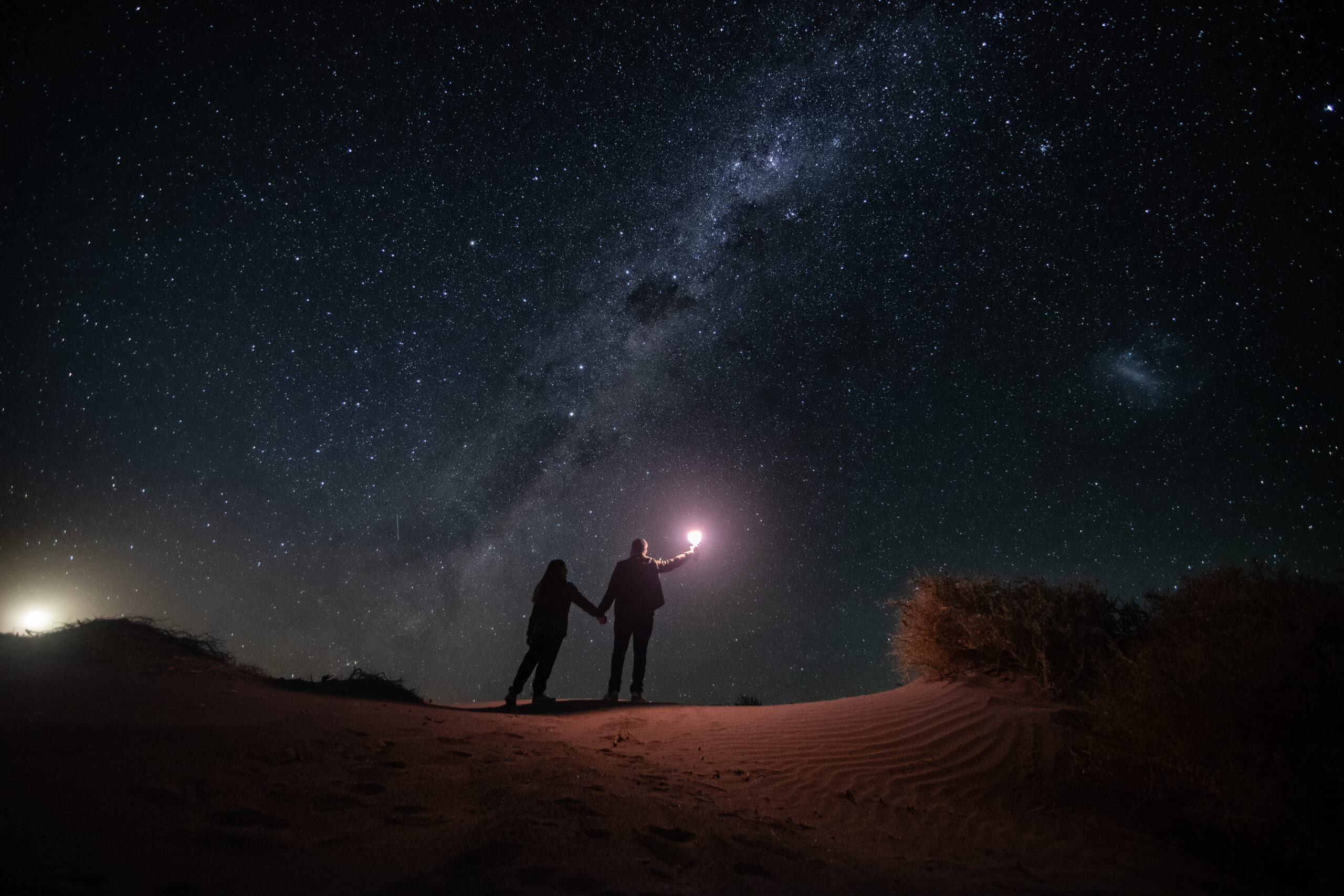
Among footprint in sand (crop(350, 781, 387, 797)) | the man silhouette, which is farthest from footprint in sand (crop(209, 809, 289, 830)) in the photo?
the man silhouette

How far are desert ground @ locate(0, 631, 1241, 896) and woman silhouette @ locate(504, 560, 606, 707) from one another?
2230mm

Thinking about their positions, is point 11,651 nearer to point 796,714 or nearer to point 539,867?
point 539,867

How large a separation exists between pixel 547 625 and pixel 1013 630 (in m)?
6.06

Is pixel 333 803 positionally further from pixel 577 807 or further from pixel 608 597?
pixel 608 597

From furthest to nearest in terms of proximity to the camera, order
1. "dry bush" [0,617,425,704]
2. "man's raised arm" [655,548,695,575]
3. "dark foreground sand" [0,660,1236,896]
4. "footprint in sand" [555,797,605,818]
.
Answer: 1. "man's raised arm" [655,548,695,575]
2. "dry bush" [0,617,425,704]
3. "footprint in sand" [555,797,605,818]
4. "dark foreground sand" [0,660,1236,896]

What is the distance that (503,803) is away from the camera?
3416 millimetres

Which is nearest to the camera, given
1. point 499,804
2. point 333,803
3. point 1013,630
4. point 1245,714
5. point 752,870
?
point 752,870

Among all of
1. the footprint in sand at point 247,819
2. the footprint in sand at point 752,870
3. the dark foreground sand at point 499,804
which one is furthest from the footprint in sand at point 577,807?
the footprint in sand at point 247,819

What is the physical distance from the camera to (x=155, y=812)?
261 centimetres

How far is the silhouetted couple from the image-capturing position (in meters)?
8.37

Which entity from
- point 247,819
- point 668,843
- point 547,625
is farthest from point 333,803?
point 547,625

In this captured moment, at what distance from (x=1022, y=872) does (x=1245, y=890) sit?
1.30 meters

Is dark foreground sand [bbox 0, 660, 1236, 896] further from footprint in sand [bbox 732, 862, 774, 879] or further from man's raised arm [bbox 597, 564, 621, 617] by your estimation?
man's raised arm [bbox 597, 564, 621, 617]

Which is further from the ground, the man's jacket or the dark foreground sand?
the man's jacket
